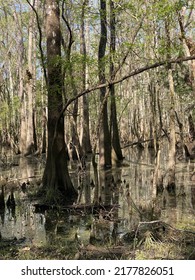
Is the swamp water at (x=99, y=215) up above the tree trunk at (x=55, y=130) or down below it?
below

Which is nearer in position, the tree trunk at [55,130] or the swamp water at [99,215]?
the swamp water at [99,215]

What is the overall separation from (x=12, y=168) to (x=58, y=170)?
240 inches

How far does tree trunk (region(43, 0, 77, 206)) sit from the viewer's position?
7.88 m

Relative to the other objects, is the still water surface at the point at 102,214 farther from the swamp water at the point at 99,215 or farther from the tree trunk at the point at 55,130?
the tree trunk at the point at 55,130

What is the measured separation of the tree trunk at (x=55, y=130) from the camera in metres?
7.88

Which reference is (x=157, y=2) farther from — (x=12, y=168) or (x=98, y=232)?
(x=12, y=168)

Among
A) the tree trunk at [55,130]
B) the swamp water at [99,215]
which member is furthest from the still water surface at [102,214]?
the tree trunk at [55,130]

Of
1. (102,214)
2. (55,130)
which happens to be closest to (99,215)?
(102,214)

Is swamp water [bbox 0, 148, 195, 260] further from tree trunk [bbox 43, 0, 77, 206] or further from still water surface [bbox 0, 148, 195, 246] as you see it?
tree trunk [bbox 43, 0, 77, 206]

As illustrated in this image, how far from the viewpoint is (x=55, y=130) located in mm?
8141

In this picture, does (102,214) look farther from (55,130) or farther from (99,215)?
(55,130)

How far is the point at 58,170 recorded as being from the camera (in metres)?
8.11

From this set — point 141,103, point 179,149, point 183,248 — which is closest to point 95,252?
point 183,248

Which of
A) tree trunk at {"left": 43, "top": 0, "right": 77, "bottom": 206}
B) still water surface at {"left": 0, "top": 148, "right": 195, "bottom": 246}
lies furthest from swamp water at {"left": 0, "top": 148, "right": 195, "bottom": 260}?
tree trunk at {"left": 43, "top": 0, "right": 77, "bottom": 206}
